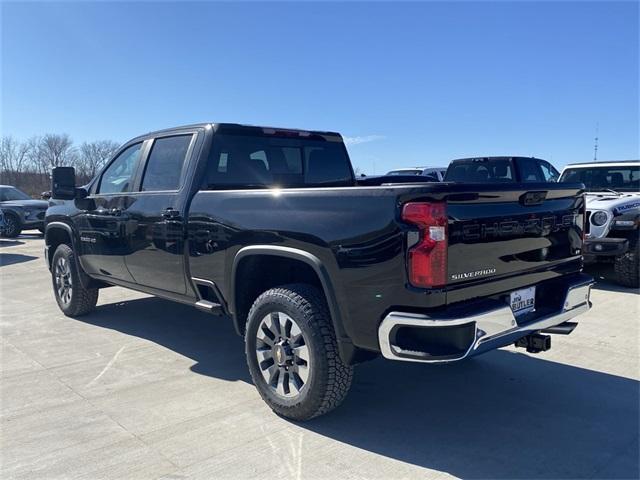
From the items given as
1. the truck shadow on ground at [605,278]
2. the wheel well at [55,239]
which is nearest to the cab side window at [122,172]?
the wheel well at [55,239]

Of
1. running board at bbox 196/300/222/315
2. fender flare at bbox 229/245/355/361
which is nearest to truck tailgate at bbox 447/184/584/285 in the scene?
fender flare at bbox 229/245/355/361

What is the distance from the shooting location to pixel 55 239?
6504 mm

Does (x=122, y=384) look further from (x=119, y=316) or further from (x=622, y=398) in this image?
(x=622, y=398)

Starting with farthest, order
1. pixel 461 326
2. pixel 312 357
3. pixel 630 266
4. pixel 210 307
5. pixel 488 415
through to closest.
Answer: pixel 630 266, pixel 210 307, pixel 488 415, pixel 312 357, pixel 461 326

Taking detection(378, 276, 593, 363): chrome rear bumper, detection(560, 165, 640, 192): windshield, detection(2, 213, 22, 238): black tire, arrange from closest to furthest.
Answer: detection(378, 276, 593, 363): chrome rear bumper, detection(560, 165, 640, 192): windshield, detection(2, 213, 22, 238): black tire

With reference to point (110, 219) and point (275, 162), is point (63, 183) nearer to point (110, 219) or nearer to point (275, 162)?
point (110, 219)

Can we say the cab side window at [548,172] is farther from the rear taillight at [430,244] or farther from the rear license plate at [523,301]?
the rear taillight at [430,244]

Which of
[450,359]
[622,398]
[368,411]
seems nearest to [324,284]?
[450,359]

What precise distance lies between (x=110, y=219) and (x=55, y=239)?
173 cm

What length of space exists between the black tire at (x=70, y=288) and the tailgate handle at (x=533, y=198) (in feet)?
15.7

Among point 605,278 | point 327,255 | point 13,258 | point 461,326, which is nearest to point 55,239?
point 327,255

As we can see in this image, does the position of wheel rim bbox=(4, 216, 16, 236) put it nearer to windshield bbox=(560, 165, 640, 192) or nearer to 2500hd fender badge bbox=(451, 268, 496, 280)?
windshield bbox=(560, 165, 640, 192)

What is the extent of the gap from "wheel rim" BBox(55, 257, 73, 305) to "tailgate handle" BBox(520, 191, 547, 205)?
494cm

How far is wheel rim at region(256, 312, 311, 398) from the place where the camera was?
3.38 metres
